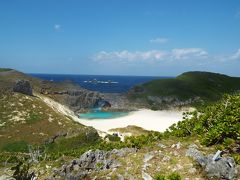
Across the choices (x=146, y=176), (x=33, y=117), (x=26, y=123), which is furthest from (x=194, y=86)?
(x=146, y=176)

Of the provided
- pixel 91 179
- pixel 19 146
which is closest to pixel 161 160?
pixel 91 179

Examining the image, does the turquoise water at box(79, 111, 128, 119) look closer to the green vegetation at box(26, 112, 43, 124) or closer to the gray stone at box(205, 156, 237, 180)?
the green vegetation at box(26, 112, 43, 124)

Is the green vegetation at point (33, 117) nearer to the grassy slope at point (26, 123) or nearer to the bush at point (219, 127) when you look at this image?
the grassy slope at point (26, 123)

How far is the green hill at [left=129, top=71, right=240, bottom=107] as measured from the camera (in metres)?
142

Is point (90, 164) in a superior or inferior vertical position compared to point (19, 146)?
superior

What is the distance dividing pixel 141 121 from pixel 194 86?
70937mm

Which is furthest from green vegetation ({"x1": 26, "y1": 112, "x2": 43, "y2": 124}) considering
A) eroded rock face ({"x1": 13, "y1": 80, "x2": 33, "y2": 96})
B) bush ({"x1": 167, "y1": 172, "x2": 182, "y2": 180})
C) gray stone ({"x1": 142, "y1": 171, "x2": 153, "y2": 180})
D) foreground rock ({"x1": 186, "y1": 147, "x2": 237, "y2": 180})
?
bush ({"x1": 167, "y1": 172, "x2": 182, "y2": 180})

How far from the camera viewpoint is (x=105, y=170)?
21.9 meters

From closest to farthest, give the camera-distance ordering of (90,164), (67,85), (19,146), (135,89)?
(90,164), (19,146), (67,85), (135,89)

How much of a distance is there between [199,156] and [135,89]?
434 feet

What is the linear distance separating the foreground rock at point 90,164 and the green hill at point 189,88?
11231 centimetres

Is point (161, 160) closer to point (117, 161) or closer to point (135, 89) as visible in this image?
point (117, 161)

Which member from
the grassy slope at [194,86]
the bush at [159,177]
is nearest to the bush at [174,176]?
the bush at [159,177]

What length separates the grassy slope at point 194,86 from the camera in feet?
479
